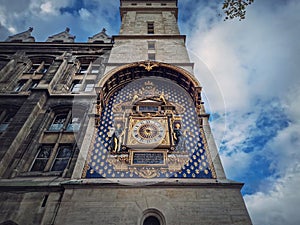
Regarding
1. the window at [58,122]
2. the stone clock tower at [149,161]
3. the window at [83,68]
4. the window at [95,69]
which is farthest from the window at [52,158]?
the window at [83,68]

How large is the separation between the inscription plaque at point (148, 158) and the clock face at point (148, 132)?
0.62 meters

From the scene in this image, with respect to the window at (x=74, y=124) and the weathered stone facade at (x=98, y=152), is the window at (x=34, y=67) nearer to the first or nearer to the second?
the weathered stone facade at (x=98, y=152)

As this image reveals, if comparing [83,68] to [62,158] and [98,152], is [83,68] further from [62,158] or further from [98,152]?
[98,152]

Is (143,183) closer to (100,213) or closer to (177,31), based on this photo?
(100,213)

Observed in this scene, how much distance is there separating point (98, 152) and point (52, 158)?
95.3 inches

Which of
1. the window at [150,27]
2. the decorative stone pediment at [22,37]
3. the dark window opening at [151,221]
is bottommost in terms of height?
the dark window opening at [151,221]

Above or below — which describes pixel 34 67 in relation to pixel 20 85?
above

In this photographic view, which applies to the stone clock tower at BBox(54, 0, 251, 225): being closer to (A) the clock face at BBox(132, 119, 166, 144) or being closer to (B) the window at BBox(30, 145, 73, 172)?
(A) the clock face at BBox(132, 119, 166, 144)

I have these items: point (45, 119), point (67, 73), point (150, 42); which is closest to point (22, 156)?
point (45, 119)

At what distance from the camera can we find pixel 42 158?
977 cm

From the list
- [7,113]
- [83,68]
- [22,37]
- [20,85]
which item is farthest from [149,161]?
[22,37]

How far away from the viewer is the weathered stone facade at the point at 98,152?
23.4ft

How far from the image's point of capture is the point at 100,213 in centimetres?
698

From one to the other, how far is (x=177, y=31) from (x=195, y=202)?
18.7m
